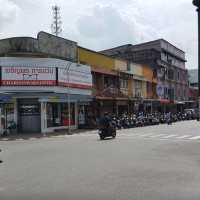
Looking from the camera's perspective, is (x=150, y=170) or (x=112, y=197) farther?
(x=150, y=170)

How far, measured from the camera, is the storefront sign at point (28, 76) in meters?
38.1

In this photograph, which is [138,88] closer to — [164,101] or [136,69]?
[136,69]

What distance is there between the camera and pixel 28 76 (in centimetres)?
3875

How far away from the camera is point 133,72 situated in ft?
202

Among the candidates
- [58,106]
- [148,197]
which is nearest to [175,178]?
[148,197]

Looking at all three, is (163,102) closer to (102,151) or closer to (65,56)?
(65,56)

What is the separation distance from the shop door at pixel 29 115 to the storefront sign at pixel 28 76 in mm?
1570

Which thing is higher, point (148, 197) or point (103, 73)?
point (103, 73)

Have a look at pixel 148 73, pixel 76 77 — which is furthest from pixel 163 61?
pixel 76 77

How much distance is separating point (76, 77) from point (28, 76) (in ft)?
19.7

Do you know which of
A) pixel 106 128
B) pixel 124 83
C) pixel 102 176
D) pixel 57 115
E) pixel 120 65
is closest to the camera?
pixel 102 176

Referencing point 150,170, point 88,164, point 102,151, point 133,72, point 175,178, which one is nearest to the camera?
point 175,178

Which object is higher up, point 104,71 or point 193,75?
point 193,75

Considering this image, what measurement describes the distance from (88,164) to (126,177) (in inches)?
129
